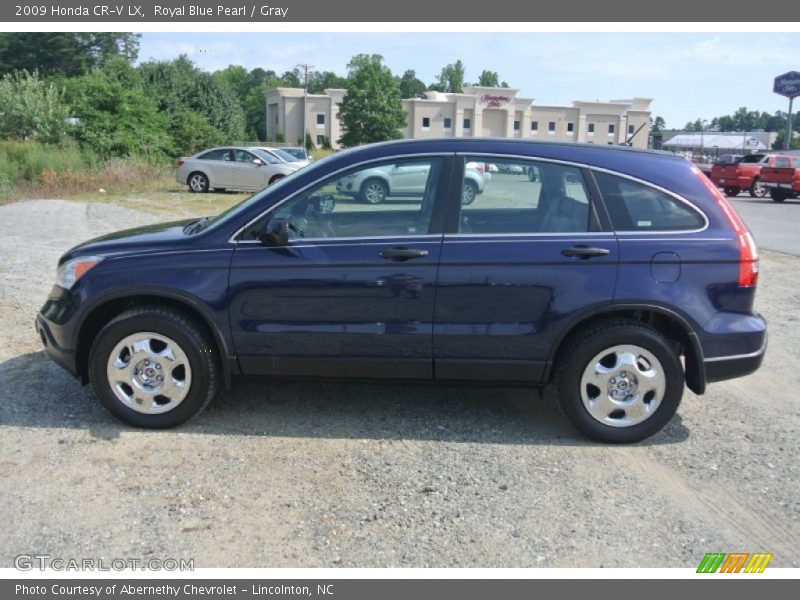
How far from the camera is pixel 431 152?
452cm

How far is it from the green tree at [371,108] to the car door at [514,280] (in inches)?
2999

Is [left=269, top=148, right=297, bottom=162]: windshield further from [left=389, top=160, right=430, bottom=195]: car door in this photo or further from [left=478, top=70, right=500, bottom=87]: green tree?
[left=478, top=70, right=500, bottom=87]: green tree

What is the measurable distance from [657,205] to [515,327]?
1.19 meters

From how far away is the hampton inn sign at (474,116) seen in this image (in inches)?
3391

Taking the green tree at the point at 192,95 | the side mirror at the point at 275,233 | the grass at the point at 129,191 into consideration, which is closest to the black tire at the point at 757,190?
the grass at the point at 129,191

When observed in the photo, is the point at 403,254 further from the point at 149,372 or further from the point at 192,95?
the point at 192,95

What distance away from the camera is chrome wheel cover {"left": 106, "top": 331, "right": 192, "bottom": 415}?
4438 millimetres

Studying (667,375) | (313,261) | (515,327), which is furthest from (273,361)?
(667,375)

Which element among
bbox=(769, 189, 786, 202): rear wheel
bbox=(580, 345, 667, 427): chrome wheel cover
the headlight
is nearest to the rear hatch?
bbox=(769, 189, 786, 202): rear wheel

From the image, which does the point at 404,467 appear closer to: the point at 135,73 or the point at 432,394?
the point at 432,394

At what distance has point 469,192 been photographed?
4.45 metres

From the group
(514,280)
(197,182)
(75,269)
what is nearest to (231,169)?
(197,182)

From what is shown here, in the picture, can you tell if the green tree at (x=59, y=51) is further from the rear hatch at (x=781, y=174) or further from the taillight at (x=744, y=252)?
the taillight at (x=744, y=252)

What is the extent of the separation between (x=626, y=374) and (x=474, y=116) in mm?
84577
